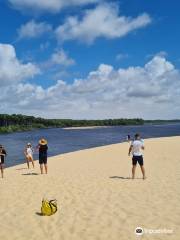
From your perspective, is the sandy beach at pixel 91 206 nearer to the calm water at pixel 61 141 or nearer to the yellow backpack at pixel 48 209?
the yellow backpack at pixel 48 209

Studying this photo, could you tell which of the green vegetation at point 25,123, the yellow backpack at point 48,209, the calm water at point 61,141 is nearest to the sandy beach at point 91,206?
the yellow backpack at point 48,209

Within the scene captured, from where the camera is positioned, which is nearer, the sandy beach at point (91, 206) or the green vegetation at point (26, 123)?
the sandy beach at point (91, 206)

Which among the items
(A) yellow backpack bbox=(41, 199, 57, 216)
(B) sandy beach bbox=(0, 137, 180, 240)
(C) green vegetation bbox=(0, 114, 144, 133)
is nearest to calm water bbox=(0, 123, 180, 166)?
(B) sandy beach bbox=(0, 137, 180, 240)

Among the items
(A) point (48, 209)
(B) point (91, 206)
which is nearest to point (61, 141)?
(B) point (91, 206)

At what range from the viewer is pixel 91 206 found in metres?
10.5

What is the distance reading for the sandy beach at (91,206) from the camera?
27.1 ft

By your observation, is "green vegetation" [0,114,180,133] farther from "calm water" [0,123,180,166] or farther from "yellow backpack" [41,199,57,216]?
"yellow backpack" [41,199,57,216]

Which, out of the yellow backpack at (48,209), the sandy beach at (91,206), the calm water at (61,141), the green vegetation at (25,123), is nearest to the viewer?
the sandy beach at (91,206)

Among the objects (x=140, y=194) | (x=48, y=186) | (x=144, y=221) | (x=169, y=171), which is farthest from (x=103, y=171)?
(x=144, y=221)

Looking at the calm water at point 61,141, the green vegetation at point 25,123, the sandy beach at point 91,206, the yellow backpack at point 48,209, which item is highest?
the green vegetation at point 25,123

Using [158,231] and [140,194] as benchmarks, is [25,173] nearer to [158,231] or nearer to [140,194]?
[140,194]

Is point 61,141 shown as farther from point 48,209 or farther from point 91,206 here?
point 48,209

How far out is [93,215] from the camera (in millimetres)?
9523

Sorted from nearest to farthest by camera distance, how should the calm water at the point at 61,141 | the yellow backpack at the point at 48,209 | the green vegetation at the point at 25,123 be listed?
the yellow backpack at the point at 48,209 → the calm water at the point at 61,141 → the green vegetation at the point at 25,123
